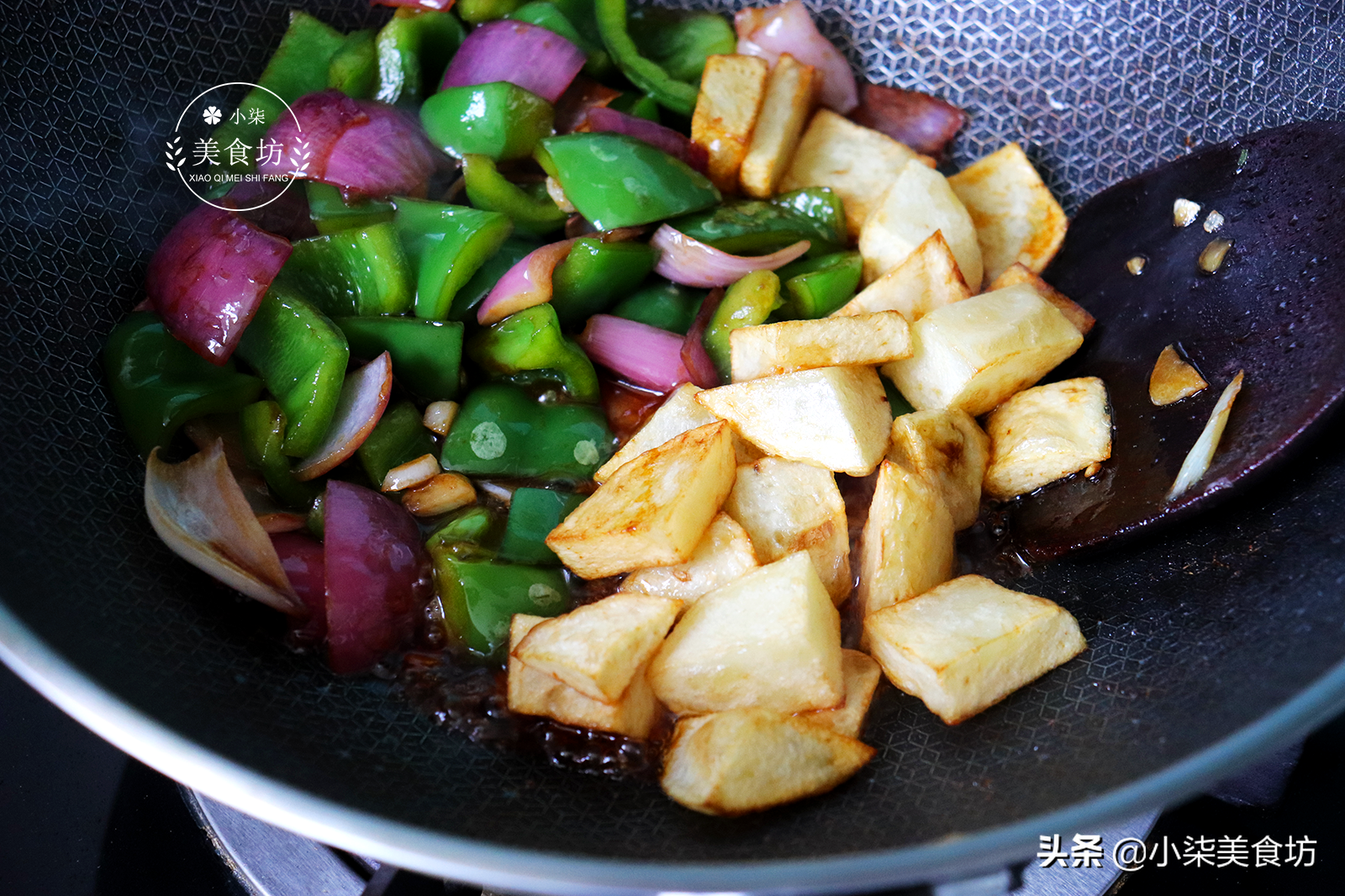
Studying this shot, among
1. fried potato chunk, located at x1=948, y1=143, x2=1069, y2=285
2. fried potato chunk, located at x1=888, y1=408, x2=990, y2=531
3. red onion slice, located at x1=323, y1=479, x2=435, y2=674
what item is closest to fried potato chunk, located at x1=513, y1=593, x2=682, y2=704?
red onion slice, located at x1=323, y1=479, x2=435, y2=674

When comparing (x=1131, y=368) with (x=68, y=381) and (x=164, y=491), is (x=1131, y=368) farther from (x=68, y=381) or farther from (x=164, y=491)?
(x=68, y=381)

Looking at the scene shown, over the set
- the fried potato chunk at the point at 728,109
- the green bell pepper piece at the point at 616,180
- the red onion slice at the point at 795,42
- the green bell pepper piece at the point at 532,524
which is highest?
the red onion slice at the point at 795,42

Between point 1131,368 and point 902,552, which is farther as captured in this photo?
point 1131,368

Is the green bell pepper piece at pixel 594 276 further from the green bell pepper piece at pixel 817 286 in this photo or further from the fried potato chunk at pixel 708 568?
the fried potato chunk at pixel 708 568

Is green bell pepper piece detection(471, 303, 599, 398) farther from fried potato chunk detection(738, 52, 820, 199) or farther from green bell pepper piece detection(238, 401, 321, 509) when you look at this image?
fried potato chunk detection(738, 52, 820, 199)

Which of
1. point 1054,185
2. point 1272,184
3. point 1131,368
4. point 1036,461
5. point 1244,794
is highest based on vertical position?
point 1272,184

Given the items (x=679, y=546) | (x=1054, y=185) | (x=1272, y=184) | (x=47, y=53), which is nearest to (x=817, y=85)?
(x=1054, y=185)

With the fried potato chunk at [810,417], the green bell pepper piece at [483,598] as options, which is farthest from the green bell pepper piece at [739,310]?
→ the green bell pepper piece at [483,598]
